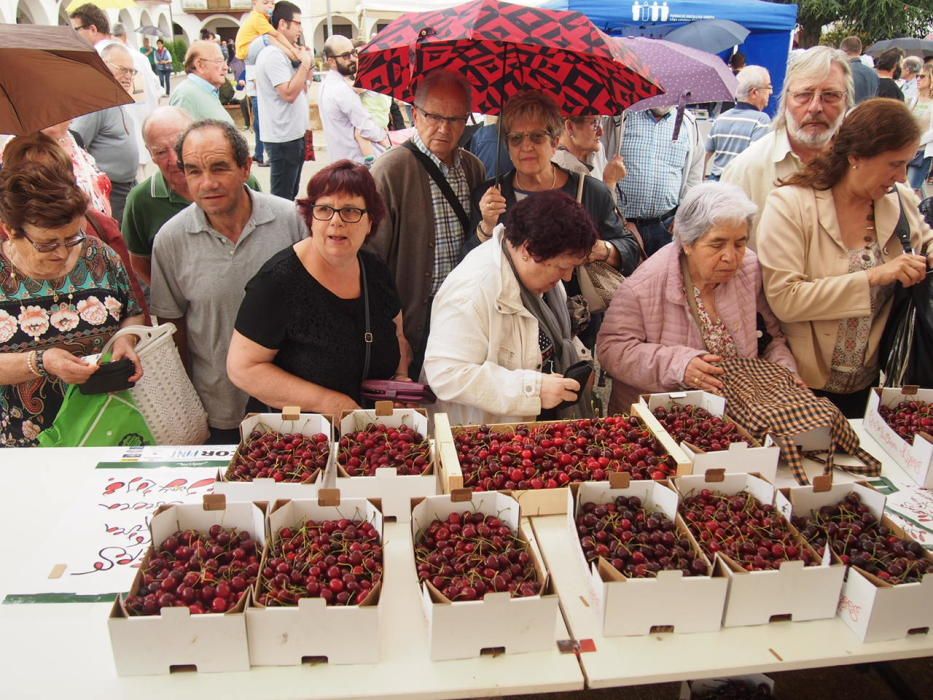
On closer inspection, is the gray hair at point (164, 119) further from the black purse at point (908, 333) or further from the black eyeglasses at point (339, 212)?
the black purse at point (908, 333)

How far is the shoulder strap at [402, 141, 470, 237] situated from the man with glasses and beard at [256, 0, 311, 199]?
150 inches

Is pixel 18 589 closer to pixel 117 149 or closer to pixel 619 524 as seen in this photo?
pixel 619 524

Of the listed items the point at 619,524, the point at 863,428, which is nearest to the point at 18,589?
the point at 619,524

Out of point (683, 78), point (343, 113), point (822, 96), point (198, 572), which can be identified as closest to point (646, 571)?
point (198, 572)

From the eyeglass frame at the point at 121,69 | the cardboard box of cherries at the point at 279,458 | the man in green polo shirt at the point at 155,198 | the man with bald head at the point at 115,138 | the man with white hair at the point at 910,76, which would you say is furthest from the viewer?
the man with white hair at the point at 910,76

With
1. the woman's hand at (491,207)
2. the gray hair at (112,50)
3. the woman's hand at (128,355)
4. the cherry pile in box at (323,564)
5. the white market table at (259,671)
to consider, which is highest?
the gray hair at (112,50)

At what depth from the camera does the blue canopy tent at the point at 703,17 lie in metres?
7.57

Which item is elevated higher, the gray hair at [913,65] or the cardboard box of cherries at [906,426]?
the gray hair at [913,65]

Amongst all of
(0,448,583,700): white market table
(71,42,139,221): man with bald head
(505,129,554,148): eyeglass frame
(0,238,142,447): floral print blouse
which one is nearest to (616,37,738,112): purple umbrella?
(505,129,554,148): eyeglass frame

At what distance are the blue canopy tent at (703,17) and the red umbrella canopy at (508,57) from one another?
5.07 metres

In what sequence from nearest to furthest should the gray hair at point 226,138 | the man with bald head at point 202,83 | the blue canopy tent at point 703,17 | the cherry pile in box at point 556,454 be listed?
1. the cherry pile in box at point 556,454
2. the gray hair at point 226,138
3. the man with bald head at point 202,83
4. the blue canopy tent at point 703,17

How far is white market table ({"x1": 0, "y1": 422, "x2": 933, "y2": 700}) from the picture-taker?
1.49 metres

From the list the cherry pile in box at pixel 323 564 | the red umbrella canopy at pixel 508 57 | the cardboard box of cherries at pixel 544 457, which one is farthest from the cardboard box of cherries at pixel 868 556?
the red umbrella canopy at pixel 508 57

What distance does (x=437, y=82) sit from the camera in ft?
9.50
